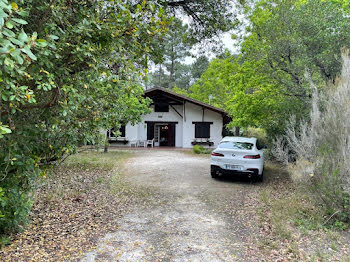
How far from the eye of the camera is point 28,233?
4082mm

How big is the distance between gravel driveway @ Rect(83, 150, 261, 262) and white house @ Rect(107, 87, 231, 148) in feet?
41.3

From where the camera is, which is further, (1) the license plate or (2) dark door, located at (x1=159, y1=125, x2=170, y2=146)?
(2) dark door, located at (x1=159, y1=125, x2=170, y2=146)

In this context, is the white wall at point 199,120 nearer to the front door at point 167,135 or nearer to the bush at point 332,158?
the front door at point 167,135

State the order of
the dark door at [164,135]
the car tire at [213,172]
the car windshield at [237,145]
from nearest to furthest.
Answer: the car windshield at [237,145] → the car tire at [213,172] → the dark door at [164,135]

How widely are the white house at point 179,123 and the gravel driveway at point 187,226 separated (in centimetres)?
1259

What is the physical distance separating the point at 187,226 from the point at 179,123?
16583 mm

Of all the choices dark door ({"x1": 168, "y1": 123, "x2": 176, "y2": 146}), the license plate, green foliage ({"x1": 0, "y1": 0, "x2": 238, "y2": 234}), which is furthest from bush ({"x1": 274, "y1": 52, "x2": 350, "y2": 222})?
dark door ({"x1": 168, "y1": 123, "x2": 176, "y2": 146})

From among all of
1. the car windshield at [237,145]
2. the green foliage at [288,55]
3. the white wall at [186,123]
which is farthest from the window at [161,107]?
the car windshield at [237,145]

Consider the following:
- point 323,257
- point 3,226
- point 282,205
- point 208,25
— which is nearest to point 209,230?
point 323,257

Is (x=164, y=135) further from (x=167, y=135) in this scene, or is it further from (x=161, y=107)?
(x=161, y=107)

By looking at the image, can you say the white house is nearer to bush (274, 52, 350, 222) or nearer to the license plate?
the license plate

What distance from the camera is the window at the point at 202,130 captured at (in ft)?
66.5

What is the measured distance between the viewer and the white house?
20109 millimetres

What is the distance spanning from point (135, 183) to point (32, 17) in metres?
5.85
